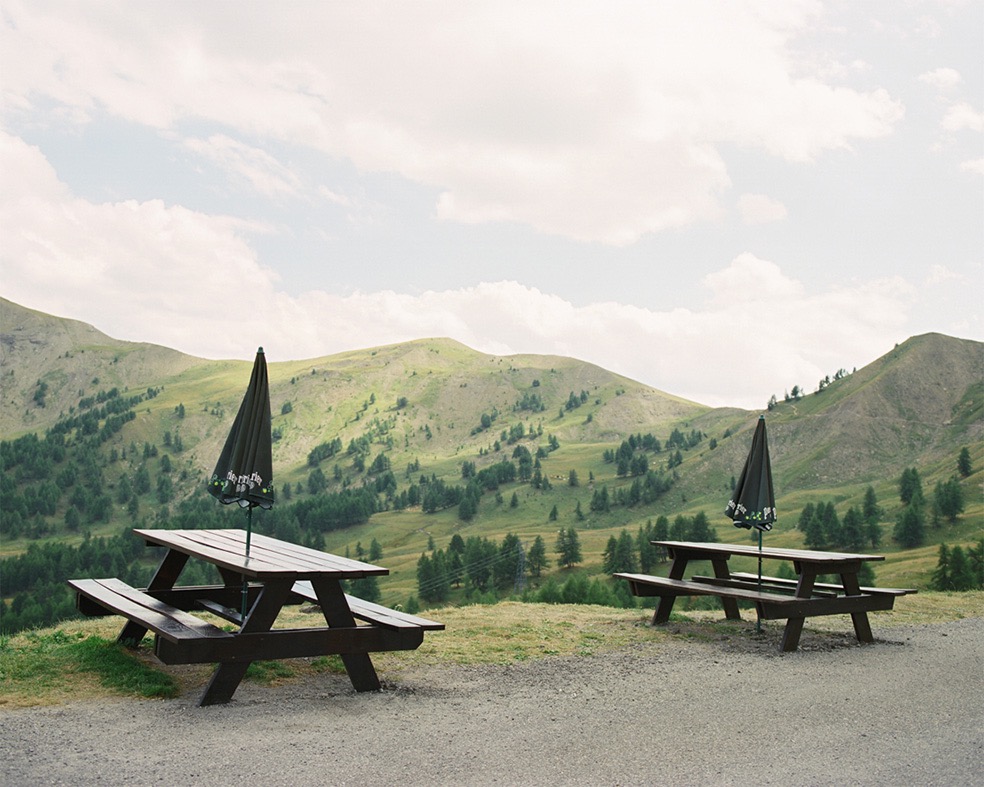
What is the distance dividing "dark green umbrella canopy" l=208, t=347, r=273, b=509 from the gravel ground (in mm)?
2282

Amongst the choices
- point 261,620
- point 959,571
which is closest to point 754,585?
point 261,620

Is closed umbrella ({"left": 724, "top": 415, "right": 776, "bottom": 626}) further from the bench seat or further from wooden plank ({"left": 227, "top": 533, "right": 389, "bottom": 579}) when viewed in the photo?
wooden plank ({"left": 227, "top": 533, "right": 389, "bottom": 579})

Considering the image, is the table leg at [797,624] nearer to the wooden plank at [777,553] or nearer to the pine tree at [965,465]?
the wooden plank at [777,553]

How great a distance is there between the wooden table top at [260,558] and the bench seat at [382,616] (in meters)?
0.47

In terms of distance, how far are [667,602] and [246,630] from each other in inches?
341

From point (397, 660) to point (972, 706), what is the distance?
730 centimetres

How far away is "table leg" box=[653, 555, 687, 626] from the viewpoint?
1452cm

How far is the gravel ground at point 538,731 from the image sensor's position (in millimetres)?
6492

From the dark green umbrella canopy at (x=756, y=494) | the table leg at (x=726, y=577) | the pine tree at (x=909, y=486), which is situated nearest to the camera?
the dark green umbrella canopy at (x=756, y=494)

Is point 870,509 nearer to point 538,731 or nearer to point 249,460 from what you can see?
point 538,731

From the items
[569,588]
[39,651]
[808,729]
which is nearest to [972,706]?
[808,729]

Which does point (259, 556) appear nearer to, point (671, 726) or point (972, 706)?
point (671, 726)

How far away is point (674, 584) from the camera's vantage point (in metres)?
14.0

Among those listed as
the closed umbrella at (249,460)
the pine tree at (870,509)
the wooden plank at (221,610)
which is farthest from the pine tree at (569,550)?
the closed umbrella at (249,460)
